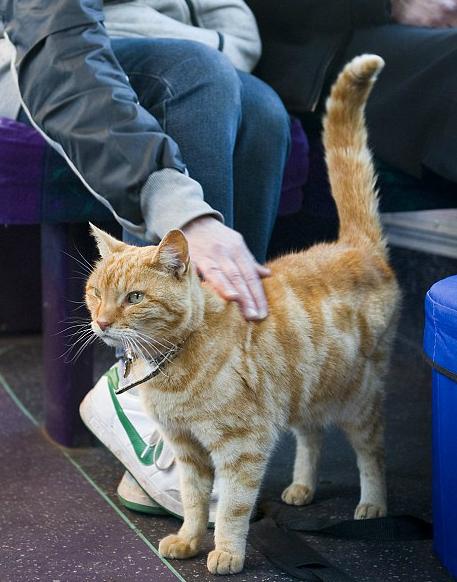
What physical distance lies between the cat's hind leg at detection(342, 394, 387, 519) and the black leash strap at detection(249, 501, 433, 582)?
0.18 ft

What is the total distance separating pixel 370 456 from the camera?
144cm

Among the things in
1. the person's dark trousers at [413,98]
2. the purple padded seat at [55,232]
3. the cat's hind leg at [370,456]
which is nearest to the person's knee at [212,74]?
the purple padded seat at [55,232]

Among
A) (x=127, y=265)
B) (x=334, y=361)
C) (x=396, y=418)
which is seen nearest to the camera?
(x=127, y=265)

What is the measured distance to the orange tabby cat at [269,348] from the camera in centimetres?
116

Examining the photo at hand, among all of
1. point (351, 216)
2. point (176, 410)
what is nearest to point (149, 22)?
point (351, 216)

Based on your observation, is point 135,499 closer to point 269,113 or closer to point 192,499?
point 192,499

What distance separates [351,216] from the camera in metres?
1.50

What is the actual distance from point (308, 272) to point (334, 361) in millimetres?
141

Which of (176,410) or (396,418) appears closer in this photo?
(176,410)

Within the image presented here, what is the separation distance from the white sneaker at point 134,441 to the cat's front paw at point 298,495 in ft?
0.55

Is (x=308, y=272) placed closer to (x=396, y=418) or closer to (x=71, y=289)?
(x=71, y=289)

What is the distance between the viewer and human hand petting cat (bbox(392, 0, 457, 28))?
1893 millimetres

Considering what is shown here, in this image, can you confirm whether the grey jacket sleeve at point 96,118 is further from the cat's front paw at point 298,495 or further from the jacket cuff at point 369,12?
the jacket cuff at point 369,12

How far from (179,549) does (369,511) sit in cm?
33
